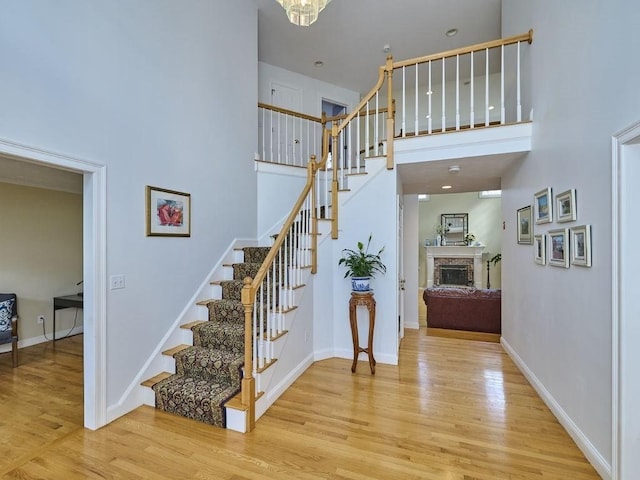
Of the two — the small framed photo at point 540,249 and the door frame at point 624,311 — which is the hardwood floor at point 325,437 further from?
the small framed photo at point 540,249

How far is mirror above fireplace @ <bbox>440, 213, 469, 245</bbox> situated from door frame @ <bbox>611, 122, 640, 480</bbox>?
8.33 m

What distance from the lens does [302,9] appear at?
8.57 ft

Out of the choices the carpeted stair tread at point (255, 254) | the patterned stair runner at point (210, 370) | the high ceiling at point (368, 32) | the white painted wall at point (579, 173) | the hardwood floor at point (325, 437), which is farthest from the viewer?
the high ceiling at point (368, 32)

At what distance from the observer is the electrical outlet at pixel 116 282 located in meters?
2.52

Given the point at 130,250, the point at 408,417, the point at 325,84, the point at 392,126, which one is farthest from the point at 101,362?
the point at 325,84

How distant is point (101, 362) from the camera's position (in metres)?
2.43

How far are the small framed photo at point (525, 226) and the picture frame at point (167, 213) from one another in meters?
3.67

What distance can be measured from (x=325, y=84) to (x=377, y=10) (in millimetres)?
2236

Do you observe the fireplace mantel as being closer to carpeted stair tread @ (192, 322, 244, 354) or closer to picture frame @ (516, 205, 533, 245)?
picture frame @ (516, 205, 533, 245)

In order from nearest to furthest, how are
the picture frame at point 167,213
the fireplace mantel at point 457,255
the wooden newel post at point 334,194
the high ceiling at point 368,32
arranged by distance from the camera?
1. the picture frame at point 167,213
2. the wooden newel post at point 334,194
3. the high ceiling at point 368,32
4. the fireplace mantel at point 457,255

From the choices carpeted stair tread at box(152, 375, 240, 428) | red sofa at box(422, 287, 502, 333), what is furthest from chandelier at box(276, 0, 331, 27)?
red sofa at box(422, 287, 502, 333)

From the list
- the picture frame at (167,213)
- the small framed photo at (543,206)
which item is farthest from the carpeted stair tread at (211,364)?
the small framed photo at (543,206)

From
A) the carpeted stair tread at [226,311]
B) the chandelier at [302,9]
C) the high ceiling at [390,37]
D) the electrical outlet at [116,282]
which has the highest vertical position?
the high ceiling at [390,37]

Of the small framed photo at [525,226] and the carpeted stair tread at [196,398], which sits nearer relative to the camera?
the carpeted stair tread at [196,398]
